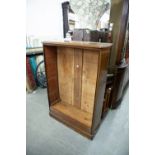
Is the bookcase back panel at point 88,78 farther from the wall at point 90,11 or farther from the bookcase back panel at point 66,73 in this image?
the wall at point 90,11

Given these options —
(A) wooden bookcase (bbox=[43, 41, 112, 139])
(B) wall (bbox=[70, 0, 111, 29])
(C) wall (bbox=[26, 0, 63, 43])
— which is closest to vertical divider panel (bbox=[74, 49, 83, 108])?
(A) wooden bookcase (bbox=[43, 41, 112, 139])

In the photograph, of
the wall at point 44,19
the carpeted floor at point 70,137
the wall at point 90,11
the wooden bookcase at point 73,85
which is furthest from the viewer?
the wall at point 44,19

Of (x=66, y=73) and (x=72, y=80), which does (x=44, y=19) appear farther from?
(x=72, y=80)

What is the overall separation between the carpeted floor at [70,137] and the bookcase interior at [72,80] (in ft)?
0.82

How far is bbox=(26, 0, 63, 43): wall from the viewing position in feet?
11.0

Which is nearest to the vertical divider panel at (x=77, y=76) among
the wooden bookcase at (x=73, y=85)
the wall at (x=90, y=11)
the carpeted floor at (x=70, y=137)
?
the wooden bookcase at (x=73, y=85)

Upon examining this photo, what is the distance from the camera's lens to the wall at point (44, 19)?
336cm

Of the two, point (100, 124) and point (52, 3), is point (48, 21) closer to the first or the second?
point (52, 3)

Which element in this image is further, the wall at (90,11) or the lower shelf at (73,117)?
the wall at (90,11)

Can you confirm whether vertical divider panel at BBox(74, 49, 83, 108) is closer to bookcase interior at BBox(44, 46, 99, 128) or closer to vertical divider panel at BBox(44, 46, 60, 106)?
bookcase interior at BBox(44, 46, 99, 128)
